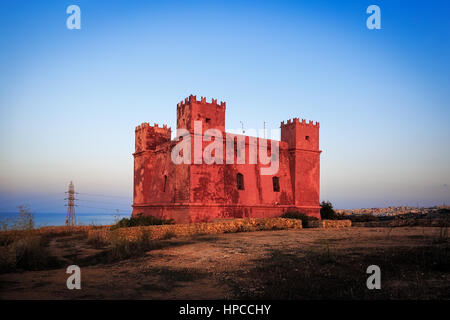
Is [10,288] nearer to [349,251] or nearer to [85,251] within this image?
[85,251]

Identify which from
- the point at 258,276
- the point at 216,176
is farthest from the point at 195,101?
the point at 258,276

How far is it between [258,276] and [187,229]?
8388mm

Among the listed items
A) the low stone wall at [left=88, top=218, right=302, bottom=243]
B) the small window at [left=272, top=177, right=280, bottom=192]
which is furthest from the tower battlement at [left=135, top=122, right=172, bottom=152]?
the low stone wall at [left=88, top=218, right=302, bottom=243]

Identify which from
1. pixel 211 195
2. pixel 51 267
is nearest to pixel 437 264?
pixel 51 267

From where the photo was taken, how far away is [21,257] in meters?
9.16

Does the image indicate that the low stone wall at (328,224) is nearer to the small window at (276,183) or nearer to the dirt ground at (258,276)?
the small window at (276,183)

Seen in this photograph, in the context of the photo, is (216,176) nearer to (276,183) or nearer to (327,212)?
(276,183)

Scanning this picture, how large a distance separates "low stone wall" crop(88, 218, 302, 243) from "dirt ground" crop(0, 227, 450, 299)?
3191mm

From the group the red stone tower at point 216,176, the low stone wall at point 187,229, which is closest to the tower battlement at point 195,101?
the red stone tower at point 216,176

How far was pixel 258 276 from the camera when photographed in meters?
6.83

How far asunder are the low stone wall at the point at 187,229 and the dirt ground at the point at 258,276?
3.19 meters

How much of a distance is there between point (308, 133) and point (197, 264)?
1869 cm

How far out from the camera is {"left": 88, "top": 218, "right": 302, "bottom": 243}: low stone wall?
1335 centimetres

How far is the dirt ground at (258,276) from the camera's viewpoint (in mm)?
5691
